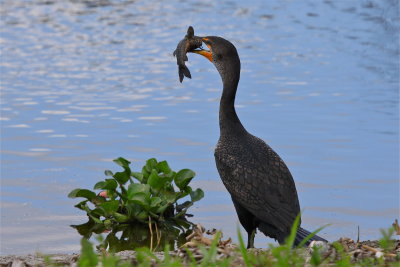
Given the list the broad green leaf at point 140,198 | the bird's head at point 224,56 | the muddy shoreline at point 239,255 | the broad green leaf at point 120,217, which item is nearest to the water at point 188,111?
the broad green leaf at point 120,217

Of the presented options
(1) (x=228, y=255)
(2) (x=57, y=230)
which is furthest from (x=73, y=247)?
(1) (x=228, y=255)

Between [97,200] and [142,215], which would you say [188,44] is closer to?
[142,215]

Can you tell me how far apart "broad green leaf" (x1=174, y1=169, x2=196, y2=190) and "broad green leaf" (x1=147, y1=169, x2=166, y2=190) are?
0.20 meters

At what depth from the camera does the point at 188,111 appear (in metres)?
13.6

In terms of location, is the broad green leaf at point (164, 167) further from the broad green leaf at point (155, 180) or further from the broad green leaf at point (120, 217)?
the broad green leaf at point (120, 217)

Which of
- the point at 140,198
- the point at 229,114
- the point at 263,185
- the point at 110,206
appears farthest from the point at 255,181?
the point at 110,206

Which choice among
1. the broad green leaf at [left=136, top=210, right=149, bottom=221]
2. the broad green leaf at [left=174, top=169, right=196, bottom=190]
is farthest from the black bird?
the broad green leaf at [left=136, top=210, right=149, bottom=221]

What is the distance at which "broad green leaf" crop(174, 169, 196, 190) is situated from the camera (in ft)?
30.6

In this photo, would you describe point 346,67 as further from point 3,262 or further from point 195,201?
point 3,262

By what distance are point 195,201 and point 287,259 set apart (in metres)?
4.52

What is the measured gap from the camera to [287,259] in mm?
4941

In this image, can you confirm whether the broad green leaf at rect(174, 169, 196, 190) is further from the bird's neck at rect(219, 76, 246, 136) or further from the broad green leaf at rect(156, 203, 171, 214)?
the bird's neck at rect(219, 76, 246, 136)

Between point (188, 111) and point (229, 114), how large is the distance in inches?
208

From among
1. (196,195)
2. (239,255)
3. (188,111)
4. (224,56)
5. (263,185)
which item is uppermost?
(188,111)
